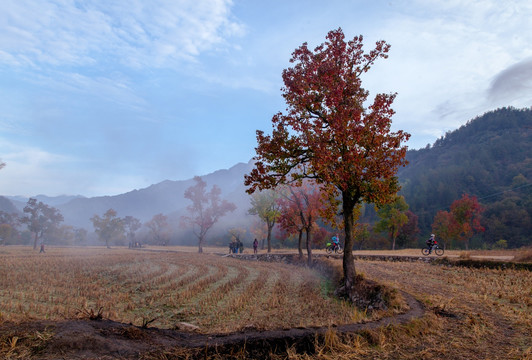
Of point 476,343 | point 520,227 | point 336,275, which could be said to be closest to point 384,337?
point 476,343

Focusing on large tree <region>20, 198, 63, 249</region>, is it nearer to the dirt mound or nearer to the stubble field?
the stubble field

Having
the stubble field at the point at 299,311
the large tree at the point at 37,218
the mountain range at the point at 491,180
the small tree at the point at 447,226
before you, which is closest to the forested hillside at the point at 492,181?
the mountain range at the point at 491,180

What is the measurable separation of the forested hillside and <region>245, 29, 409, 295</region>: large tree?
105 m

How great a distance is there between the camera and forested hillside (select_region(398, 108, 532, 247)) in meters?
95.6

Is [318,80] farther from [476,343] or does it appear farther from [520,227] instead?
[520,227]

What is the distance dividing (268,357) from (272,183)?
857 cm

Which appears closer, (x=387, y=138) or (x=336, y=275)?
(x=387, y=138)

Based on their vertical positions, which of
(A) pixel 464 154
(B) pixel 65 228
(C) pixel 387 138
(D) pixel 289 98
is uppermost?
(A) pixel 464 154

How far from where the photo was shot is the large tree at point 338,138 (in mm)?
12102

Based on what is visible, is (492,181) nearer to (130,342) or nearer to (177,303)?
(177,303)

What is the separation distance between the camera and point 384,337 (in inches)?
228

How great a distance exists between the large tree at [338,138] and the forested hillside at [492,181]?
10548cm

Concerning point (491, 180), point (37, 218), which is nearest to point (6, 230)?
point (37, 218)

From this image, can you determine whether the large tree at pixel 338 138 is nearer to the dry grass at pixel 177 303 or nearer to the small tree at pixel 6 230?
the dry grass at pixel 177 303
